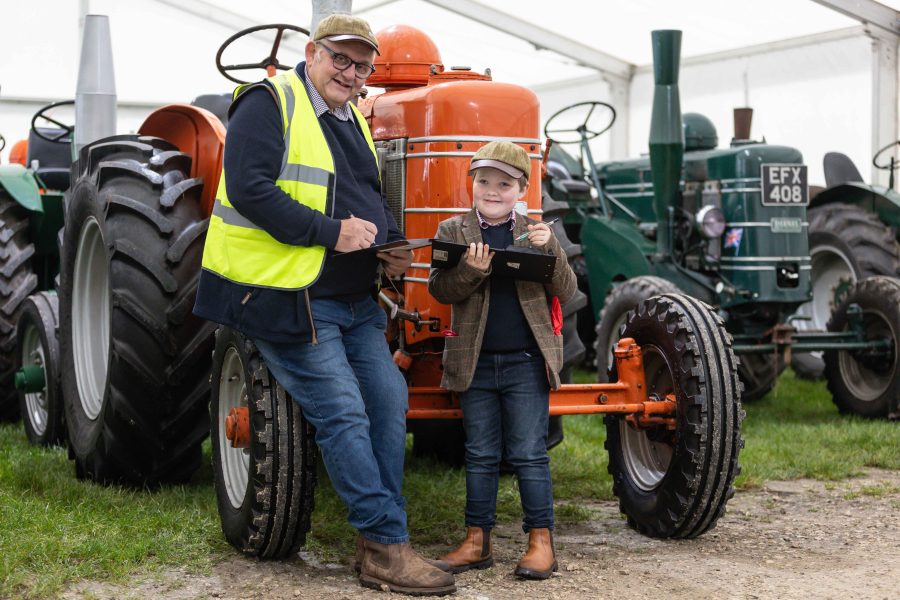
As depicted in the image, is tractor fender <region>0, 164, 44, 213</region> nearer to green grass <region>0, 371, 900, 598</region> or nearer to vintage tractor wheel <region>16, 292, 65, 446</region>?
vintage tractor wheel <region>16, 292, 65, 446</region>

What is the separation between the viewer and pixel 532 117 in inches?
165

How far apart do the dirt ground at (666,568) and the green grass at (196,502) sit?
0.47 ft

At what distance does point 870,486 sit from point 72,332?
3.45 m

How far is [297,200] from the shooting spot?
341 centimetres

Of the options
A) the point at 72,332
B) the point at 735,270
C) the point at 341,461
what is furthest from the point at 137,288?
the point at 735,270

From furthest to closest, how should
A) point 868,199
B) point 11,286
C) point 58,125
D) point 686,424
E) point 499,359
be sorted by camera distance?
point 868,199 < point 58,125 < point 11,286 < point 686,424 < point 499,359

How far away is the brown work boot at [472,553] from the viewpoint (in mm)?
3684

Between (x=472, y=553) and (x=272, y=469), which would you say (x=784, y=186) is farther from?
(x=272, y=469)

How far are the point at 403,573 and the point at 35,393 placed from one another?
321cm

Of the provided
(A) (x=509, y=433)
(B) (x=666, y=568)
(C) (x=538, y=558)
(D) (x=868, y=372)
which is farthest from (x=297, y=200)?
(D) (x=868, y=372)

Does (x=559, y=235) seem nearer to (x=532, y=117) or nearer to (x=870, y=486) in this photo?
(x=532, y=117)

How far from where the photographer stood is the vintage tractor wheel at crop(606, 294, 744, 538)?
3.89 metres

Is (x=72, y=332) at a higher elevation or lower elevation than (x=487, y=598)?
higher

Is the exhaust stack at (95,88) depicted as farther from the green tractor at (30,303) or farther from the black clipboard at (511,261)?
the black clipboard at (511,261)
